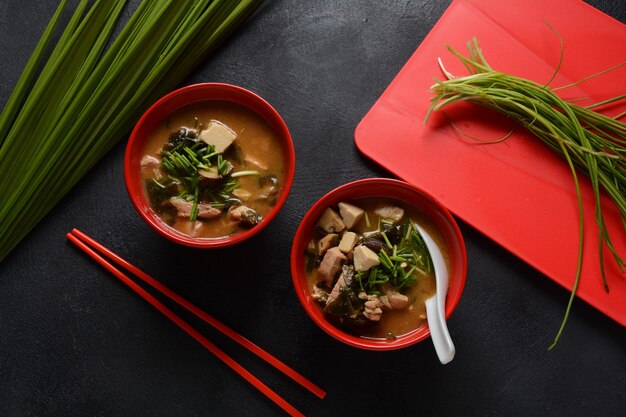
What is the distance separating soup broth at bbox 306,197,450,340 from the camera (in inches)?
75.2

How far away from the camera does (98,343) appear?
2.19m

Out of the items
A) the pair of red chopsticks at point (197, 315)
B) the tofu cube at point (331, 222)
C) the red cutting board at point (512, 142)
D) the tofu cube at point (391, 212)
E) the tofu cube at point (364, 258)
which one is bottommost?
the pair of red chopsticks at point (197, 315)

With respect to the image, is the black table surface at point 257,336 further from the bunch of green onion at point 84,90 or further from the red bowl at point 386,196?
the red bowl at point 386,196

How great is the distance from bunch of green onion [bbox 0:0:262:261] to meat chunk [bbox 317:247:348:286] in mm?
871

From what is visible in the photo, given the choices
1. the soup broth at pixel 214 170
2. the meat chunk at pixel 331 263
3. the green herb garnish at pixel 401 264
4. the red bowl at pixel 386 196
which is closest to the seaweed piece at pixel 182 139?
the soup broth at pixel 214 170

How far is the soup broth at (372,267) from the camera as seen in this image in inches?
75.2

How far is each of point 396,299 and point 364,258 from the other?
0.17m

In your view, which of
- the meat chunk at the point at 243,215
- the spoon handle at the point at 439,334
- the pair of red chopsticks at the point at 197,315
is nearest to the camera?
the spoon handle at the point at 439,334

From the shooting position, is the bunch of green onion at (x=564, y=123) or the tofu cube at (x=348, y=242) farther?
the bunch of green onion at (x=564, y=123)

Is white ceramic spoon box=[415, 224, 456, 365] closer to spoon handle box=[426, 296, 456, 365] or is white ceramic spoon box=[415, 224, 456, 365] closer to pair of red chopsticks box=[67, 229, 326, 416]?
spoon handle box=[426, 296, 456, 365]

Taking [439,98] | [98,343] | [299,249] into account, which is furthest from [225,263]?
[439,98]

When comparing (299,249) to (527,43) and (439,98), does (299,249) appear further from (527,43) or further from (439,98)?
(527,43)

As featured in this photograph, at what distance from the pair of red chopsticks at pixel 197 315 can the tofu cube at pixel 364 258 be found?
51 cm

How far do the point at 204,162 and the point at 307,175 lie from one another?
42 cm
